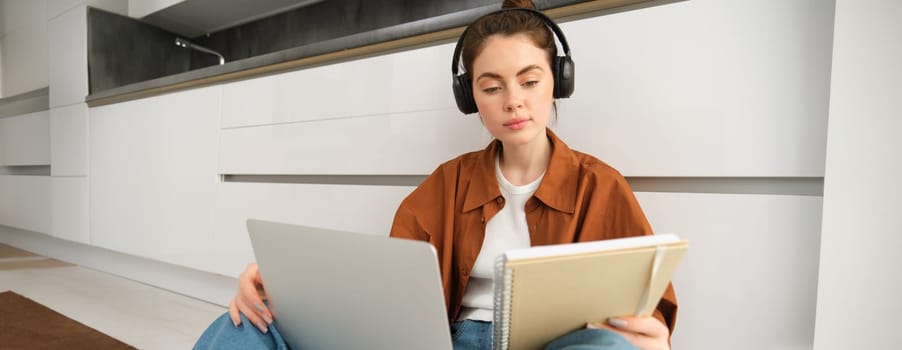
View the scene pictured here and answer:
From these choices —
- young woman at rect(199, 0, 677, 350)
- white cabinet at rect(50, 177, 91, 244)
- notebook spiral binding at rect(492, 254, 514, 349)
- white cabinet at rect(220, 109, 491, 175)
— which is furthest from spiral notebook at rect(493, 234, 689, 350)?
white cabinet at rect(50, 177, 91, 244)

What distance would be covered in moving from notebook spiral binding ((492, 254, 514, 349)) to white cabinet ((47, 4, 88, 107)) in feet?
7.73

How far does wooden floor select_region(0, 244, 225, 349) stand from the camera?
4.40 ft

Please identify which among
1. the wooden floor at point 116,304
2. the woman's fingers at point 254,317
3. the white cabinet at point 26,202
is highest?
the woman's fingers at point 254,317

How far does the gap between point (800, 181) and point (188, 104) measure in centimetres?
172

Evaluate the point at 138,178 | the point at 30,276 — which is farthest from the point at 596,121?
the point at 30,276

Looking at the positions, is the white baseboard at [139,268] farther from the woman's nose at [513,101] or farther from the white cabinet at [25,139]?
the woman's nose at [513,101]

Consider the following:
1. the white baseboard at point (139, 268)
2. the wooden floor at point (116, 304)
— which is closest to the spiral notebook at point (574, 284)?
the wooden floor at point (116, 304)

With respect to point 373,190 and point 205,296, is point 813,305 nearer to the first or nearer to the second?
point 373,190

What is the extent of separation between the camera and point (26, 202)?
2434mm

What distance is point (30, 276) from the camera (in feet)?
6.63

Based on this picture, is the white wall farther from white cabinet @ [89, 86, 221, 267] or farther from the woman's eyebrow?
white cabinet @ [89, 86, 221, 267]

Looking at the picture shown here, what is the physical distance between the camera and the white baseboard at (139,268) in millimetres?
1626

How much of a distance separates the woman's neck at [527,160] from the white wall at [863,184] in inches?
15.4

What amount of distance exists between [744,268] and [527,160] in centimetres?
39
